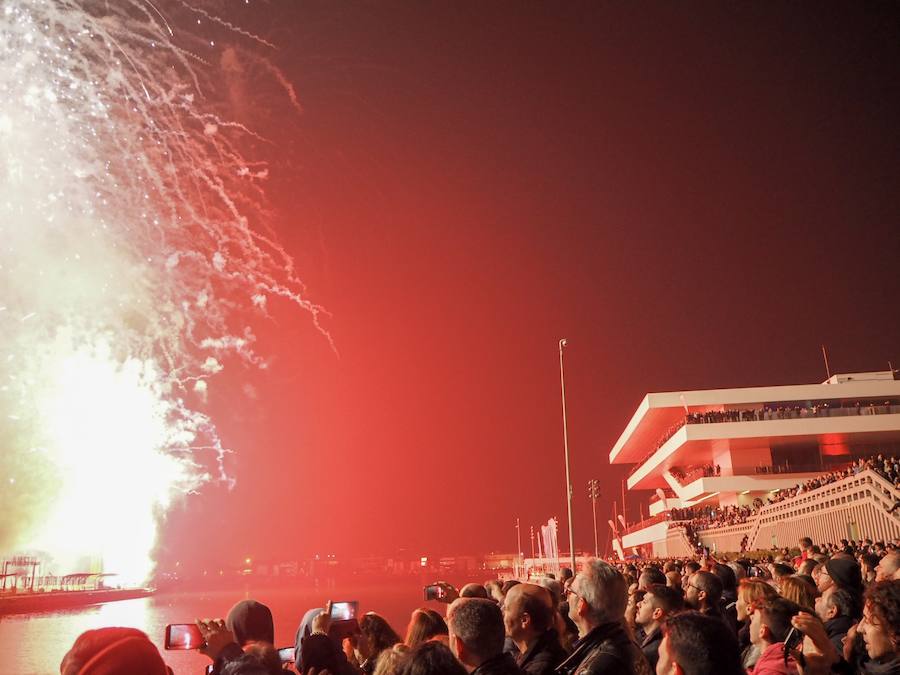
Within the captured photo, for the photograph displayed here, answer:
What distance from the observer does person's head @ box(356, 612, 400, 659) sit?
19.4 ft

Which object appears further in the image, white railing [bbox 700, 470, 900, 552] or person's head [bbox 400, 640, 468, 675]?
white railing [bbox 700, 470, 900, 552]

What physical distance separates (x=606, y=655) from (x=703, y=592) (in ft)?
12.3

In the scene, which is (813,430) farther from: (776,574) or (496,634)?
(496,634)

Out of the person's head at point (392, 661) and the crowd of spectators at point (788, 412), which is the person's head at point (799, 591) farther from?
the crowd of spectators at point (788, 412)

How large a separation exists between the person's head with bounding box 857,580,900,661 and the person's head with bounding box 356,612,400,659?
3.41 m

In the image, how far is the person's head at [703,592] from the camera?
23.2 feet

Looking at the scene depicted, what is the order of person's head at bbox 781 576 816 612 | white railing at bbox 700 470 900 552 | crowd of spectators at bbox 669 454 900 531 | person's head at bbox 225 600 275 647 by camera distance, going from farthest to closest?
crowd of spectators at bbox 669 454 900 531, white railing at bbox 700 470 900 552, person's head at bbox 781 576 816 612, person's head at bbox 225 600 275 647

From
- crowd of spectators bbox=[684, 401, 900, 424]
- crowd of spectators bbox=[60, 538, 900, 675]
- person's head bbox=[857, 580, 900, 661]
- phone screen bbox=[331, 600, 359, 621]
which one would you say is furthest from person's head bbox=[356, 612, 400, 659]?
crowd of spectators bbox=[684, 401, 900, 424]

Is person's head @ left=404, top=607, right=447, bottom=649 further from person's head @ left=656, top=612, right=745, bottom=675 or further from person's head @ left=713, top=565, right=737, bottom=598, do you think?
person's head @ left=713, top=565, right=737, bottom=598

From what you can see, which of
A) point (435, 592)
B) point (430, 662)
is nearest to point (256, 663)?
point (430, 662)

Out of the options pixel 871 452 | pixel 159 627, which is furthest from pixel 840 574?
pixel 159 627

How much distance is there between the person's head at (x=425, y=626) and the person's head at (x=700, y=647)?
2420 mm

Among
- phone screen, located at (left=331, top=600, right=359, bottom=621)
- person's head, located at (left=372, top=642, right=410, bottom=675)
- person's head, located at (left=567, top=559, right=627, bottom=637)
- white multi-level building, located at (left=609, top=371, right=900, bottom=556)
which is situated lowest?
phone screen, located at (left=331, top=600, right=359, bottom=621)

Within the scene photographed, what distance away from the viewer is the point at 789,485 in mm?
49219
